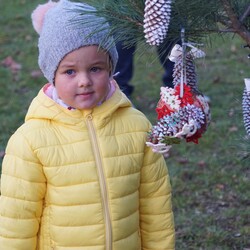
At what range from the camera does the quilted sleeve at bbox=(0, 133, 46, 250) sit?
96.0 inches

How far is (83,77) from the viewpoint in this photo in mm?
2385

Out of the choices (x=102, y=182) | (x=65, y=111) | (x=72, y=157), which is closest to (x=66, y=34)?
(x=65, y=111)

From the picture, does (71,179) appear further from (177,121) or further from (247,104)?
(247,104)

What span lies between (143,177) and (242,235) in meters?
1.45

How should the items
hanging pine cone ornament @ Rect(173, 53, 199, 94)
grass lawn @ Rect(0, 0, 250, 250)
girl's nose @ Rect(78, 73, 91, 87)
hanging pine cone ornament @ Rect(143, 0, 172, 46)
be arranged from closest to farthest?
hanging pine cone ornament @ Rect(143, 0, 172, 46), hanging pine cone ornament @ Rect(173, 53, 199, 94), girl's nose @ Rect(78, 73, 91, 87), grass lawn @ Rect(0, 0, 250, 250)

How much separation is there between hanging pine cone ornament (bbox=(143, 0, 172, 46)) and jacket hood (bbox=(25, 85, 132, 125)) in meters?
0.54

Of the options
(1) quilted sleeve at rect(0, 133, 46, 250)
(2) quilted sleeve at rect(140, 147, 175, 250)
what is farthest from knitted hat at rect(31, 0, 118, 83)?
(2) quilted sleeve at rect(140, 147, 175, 250)

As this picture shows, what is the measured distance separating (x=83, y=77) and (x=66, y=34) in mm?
158

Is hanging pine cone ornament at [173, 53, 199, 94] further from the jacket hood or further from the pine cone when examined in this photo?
the jacket hood

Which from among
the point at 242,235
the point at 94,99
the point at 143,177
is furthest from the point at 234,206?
the point at 94,99

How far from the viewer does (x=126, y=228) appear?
8.34 feet

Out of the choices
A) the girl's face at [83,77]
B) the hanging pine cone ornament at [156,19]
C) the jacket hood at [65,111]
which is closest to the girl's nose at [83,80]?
the girl's face at [83,77]

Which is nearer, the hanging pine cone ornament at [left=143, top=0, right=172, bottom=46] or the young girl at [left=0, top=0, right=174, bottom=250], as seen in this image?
the hanging pine cone ornament at [left=143, top=0, right=172, bottom=46]

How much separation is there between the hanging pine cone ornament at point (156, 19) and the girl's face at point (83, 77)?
399mm
